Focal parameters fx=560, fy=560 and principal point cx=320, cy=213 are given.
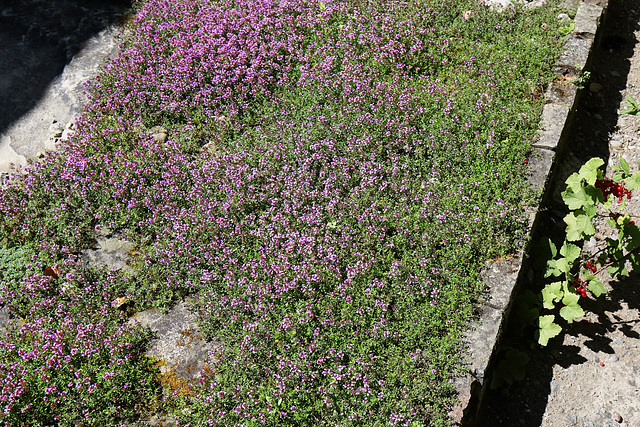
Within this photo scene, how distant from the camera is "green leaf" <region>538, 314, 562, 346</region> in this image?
473 centimetres

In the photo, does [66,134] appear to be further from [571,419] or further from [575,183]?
[571,419]

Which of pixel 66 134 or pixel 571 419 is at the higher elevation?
pixel 66 134

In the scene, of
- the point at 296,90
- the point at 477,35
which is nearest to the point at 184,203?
the point at 296,90

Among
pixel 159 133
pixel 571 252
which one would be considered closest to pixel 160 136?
pixel 159 133

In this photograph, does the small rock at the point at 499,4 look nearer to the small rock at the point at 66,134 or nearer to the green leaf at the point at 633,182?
the green leaf at the point at 633,182

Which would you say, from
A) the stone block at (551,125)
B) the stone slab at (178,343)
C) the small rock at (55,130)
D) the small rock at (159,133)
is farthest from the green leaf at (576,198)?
the small rock at (55,130)

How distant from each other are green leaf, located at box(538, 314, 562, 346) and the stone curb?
32 centimetres

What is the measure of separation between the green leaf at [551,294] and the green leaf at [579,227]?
0.44 meters

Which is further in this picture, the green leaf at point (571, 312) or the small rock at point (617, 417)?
the green leaf at point (571, 312)

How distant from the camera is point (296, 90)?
6.49 m

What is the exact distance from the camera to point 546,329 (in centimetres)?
477

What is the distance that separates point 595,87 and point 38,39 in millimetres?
7845

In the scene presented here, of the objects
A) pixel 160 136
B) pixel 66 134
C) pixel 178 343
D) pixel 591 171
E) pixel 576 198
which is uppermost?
pixel 66 134

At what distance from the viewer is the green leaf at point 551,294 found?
487 centimetres
